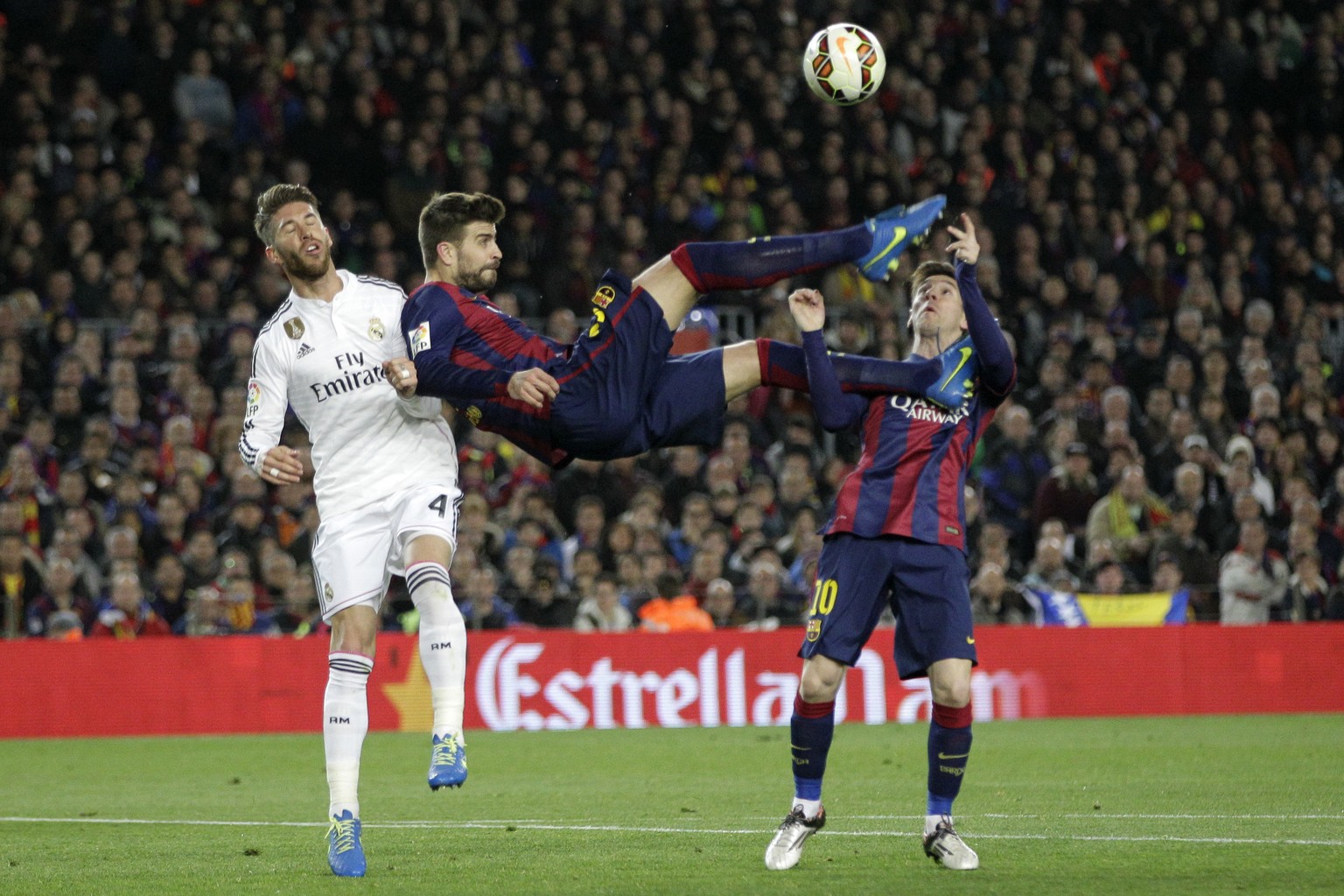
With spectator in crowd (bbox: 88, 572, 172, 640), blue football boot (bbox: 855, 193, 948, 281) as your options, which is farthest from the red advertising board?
blue football boot (bbox: 855, 193, 948, 281)

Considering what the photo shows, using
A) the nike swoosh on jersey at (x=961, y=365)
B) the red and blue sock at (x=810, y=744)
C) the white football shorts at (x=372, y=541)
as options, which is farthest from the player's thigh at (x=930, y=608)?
the white football shorts at (x=372, y=541)

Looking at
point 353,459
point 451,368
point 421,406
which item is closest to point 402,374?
point 451,368

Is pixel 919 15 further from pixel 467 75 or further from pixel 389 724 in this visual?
pixel 389 724

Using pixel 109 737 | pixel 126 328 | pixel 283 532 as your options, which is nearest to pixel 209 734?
pixel 109 737

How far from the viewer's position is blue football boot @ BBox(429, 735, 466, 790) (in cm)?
666

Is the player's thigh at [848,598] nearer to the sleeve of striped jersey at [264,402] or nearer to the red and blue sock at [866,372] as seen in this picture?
the red and blue sock at [866,372]

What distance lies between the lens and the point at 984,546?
16.0 metres

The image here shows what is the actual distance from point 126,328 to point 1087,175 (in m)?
10.4

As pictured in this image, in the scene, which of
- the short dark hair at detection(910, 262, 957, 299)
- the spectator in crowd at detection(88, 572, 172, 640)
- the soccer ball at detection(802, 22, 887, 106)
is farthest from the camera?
the spectator in crowd at detection(88, 572, 172, 640)

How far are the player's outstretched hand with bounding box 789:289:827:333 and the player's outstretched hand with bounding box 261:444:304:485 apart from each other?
6.64 ft

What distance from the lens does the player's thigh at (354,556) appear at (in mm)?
7250

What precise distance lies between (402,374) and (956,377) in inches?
88.8

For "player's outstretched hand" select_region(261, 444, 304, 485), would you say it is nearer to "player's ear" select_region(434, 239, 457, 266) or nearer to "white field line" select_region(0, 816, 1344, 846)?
"player's ear" select_region(434, 239, 457, 266)

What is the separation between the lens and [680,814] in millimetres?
9164
